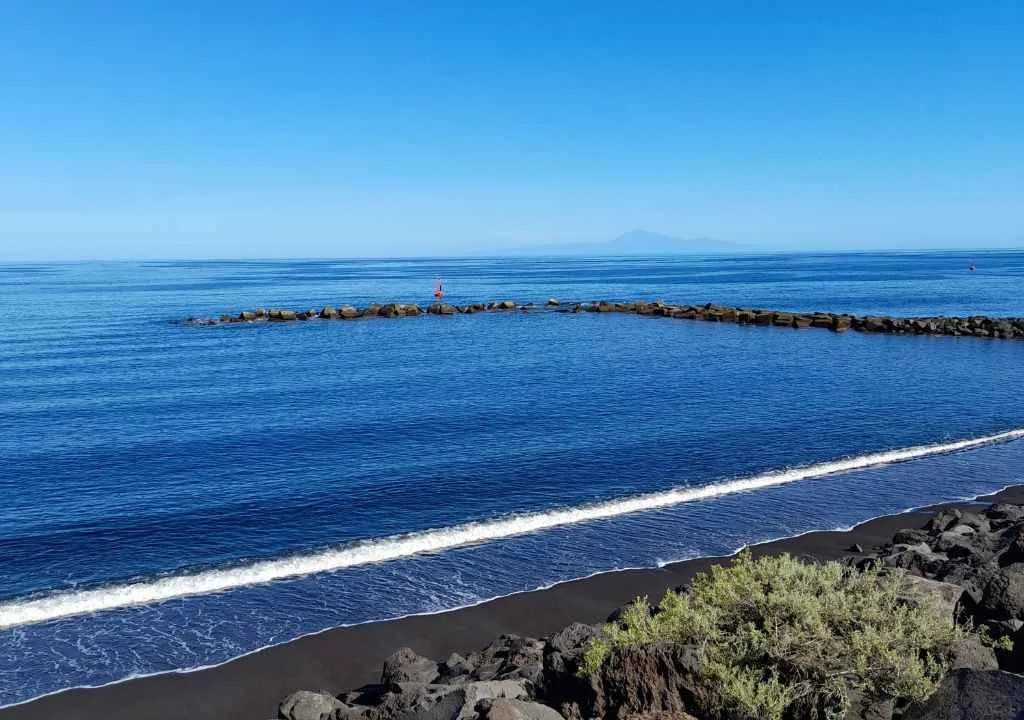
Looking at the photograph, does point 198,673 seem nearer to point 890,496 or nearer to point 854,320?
point 890,496

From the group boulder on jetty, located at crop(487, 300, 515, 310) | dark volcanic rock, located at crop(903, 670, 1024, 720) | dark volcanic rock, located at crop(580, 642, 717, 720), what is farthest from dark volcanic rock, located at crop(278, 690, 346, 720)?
boulder on jetty, located at crop(487, 300, 515, 310)

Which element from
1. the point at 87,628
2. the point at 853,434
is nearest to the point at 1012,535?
the point at 853,434

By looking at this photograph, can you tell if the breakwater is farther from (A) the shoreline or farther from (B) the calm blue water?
(A) the shoreline

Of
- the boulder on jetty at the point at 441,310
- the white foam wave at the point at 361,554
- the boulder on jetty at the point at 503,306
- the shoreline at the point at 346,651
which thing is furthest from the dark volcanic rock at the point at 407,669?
the boulder on jetty at the point at 503,306

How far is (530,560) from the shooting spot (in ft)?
64.5

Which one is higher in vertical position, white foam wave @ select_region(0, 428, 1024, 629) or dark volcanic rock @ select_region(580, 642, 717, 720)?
dark volcanic rock @ select_region(580, 642, 717, 720)

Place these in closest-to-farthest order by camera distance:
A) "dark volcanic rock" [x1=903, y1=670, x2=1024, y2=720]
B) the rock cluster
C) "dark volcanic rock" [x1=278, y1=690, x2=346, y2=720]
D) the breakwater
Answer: "dark volcanic rock" [x1=903, y1=670, x2=1024, y2=720]
the rock cluster
"dark volcanic rock" [x1=278, y1=690, x2=346, y2=720]
the breakwater

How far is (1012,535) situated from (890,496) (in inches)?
269

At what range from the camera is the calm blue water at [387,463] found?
17.6 meters

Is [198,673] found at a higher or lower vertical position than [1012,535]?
lower

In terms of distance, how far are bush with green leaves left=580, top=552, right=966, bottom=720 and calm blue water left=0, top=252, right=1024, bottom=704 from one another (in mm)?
7768

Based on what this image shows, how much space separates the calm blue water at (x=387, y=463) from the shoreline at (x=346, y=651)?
54 centimetres

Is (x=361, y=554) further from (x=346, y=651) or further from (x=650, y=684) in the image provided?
(x=650, y=684)

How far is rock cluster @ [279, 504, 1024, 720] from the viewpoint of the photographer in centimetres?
892
